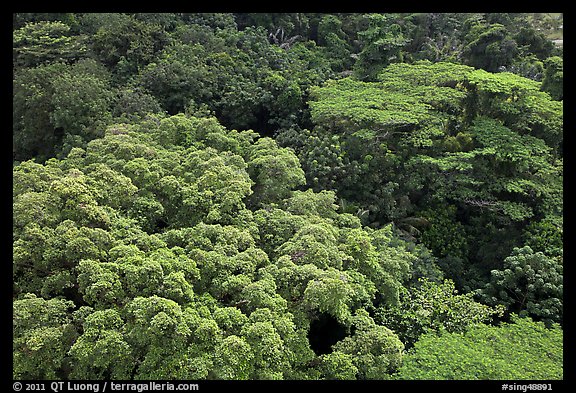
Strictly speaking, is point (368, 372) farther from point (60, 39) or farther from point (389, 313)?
point (60, 39)

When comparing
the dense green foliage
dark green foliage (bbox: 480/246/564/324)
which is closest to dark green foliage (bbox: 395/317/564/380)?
the dense green foliage

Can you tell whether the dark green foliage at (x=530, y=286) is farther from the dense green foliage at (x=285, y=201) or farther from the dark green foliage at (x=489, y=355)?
the dark green foliage at (x=489, y=355)

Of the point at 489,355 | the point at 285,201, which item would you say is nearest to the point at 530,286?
the point at 489,355

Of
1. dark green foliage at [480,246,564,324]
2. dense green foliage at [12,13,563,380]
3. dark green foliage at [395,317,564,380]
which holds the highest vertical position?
dense green foliage at [12,13,563,380]

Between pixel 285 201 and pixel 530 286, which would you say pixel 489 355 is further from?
pixel 285 201

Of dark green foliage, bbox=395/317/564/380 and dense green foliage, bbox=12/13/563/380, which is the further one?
dark green foliage, bbox=395/317/564/380

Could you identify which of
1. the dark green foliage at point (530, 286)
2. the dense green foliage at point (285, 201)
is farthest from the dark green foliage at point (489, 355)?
the dark green foliage at point (530, 286)

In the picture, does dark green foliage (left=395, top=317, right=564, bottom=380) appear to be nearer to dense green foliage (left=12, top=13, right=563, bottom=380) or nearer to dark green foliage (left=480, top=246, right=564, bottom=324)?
dense green foliage (left=12, top=13, right=563, bottom=380)

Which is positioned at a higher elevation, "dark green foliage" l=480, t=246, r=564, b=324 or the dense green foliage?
the dense green foliage
